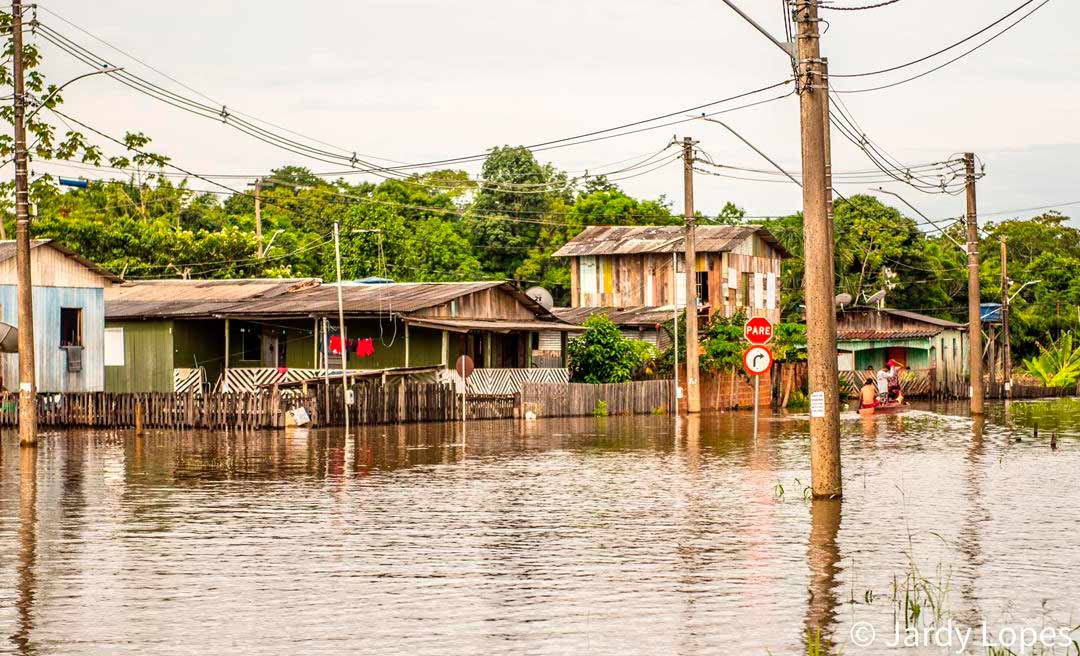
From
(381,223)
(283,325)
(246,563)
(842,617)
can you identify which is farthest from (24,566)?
(381,223)

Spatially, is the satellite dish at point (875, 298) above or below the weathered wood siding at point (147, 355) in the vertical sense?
above

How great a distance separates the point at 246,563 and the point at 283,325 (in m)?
33.9

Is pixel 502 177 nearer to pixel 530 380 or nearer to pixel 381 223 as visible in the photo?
pixel 381 223

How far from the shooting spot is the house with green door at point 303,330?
4509 centimetres

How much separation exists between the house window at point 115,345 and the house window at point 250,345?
407 cm

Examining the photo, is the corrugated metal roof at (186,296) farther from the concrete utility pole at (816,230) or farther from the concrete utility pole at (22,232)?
the concrete utility pole at (816,230)

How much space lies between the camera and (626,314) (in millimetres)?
61219

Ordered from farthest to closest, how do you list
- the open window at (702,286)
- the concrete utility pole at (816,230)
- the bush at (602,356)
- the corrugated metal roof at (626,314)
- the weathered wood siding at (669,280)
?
1. the open window at (702,286)
2. the weathered wood siding at (669,280)
3. the corrugated metal roof at (626,314)
4. the bush at (602,356)
5. the concrete utility pole at (816,230)

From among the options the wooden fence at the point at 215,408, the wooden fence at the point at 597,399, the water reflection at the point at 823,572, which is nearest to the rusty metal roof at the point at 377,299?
the wooden fence at the point at 215,408

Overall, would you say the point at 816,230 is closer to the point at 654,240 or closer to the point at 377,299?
the point at 377,299

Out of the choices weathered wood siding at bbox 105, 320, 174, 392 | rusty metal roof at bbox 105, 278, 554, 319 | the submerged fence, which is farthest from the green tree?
weathered wood siding at bbox 105, 320, 174, 392

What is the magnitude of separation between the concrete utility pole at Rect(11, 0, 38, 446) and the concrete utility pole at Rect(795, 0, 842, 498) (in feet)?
60.6

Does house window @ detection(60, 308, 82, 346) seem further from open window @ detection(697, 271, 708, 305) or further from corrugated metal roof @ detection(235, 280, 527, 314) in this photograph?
open window @ detection(697, 271, 708, 305)

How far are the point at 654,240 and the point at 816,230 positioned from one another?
1842 inches
